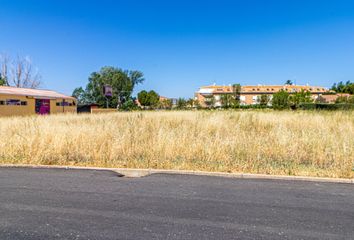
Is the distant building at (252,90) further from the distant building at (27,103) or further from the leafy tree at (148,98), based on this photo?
the distant building at (27,103)

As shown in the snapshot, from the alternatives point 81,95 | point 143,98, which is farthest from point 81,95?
point 143,98

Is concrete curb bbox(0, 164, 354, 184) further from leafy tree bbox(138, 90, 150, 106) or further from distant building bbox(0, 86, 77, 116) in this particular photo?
leafy tree bbox(138, 90, 150, 106)

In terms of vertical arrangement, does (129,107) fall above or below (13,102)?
below

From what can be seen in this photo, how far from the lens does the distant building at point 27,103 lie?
30.0 m

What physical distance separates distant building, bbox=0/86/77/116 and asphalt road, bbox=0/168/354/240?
3139 cm

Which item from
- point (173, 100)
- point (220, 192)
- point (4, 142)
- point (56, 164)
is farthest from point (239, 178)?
point (173, 100)

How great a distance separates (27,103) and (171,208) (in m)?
37.8

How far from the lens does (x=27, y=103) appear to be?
3375 centimetres

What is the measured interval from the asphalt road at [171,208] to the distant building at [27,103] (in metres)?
31.4

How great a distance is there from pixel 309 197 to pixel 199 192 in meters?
1.89

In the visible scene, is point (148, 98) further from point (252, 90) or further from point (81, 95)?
point (252, 90)

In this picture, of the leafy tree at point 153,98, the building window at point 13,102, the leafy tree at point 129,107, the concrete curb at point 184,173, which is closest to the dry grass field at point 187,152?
the concrete curb at point 184,173

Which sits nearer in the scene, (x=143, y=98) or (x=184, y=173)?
(x=184, y=173)

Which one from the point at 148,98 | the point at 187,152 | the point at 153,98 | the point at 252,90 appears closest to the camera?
the point at 187,152
